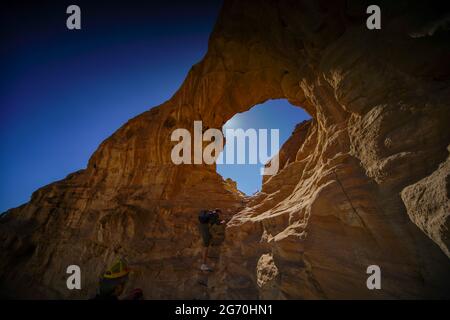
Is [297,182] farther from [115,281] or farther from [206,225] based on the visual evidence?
[115,281]

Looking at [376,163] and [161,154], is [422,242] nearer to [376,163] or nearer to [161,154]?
[376,163]

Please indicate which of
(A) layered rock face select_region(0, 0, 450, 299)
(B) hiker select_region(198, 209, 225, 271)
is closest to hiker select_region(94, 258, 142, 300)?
(A) layered rock face select_region(0, 0, 450, 299)

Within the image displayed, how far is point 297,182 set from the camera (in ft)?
27.0

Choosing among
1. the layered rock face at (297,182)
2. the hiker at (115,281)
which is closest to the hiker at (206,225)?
the layered rock face at (297,182)

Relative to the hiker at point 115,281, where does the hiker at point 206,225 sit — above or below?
above

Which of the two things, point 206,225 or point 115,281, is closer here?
point 115,281

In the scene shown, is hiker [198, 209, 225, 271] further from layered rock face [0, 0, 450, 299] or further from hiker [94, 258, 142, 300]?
hiker [94, 258, 142, 300]

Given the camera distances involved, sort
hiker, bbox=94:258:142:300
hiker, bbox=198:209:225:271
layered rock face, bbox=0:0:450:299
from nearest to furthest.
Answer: layered rock face, bbox=0:0:450:299, hiker, bbox=94:258:142:300, hiker, bbox=198:209:225:271

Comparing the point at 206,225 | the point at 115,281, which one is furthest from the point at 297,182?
the point at 115,281

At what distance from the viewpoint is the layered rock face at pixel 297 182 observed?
4016 mm

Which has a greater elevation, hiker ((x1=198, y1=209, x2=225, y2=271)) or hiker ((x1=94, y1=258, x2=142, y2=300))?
hiker ((x1=198, y1=209, x2=225, y2=271))

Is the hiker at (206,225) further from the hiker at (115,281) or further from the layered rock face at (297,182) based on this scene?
the hiker at (115,281)

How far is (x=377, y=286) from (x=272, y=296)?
211 centimetres

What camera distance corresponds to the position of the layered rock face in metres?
4.02
